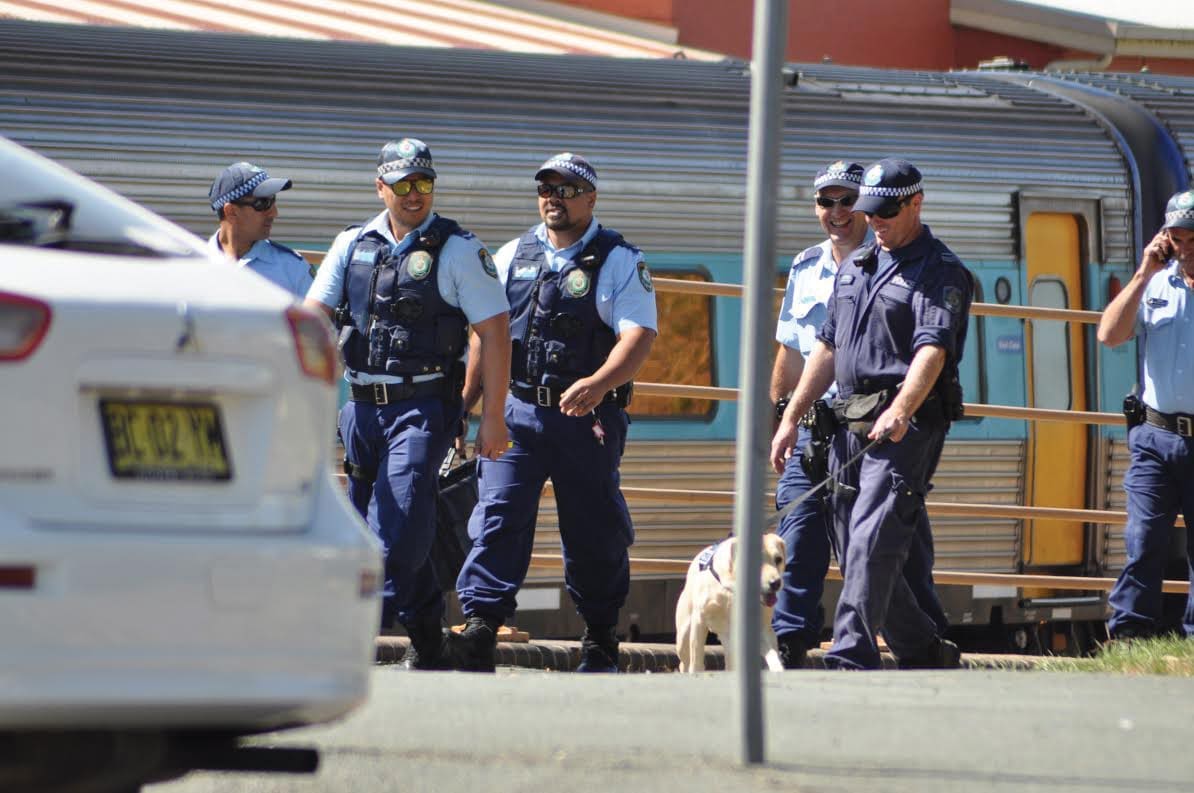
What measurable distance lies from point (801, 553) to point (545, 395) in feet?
4.12

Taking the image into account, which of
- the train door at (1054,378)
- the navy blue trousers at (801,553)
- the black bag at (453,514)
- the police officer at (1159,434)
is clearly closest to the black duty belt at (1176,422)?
the police officer at (1159,434)

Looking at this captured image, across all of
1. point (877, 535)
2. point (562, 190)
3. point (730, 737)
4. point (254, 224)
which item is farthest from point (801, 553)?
point (730, 737)

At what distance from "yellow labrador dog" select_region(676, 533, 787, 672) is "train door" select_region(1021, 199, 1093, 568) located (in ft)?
11.4

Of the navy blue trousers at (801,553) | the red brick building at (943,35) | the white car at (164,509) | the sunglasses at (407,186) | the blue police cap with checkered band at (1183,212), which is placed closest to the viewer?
the white car at (164,509)

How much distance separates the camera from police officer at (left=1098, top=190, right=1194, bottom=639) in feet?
Result: 29.6

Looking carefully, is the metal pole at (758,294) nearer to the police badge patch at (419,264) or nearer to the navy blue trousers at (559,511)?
the police badge patch at (419,264)

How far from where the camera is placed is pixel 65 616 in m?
3.64

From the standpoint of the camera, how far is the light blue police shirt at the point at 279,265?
8227mm

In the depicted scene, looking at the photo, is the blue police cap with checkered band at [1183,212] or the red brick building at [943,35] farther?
the red brick building at [943,35]

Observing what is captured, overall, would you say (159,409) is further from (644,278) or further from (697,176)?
(697,176)

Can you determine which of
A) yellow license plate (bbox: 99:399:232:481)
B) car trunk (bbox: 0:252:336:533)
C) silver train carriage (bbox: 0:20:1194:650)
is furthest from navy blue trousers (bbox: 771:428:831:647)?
yellow license plate (bbox: 99:399:232:481)

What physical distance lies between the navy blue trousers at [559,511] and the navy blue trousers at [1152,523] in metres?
2.23

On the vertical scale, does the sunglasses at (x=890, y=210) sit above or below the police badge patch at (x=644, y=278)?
above

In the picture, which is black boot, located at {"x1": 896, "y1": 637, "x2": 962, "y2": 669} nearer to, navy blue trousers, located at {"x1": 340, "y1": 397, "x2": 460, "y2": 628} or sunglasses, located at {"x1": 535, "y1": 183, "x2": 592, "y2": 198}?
navy blue trousers, located at {"x1": 340, "y1": 397, "x2": 460, "y2": 628}
